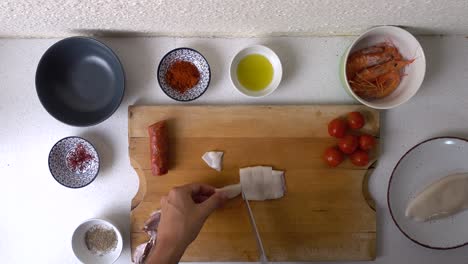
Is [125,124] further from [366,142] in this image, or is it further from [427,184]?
[427,184]

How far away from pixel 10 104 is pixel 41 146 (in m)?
0.16

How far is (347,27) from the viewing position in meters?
1.07

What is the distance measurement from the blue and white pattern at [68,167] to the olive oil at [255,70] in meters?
0.49

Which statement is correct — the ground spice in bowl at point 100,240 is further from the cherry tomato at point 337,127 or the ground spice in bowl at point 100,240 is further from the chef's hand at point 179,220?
the cherry tomato at point 337,127

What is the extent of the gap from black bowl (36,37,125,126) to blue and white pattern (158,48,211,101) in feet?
0.38

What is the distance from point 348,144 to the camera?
1085mm

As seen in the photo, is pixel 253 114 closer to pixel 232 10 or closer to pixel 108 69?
pixel 232 10

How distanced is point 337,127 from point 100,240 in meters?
0.77

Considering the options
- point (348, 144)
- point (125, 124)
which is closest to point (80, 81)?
point (125, 124)

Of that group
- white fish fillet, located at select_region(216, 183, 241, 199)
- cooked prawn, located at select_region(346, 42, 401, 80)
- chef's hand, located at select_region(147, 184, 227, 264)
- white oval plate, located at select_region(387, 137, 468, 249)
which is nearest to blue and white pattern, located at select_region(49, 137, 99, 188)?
chef's hand, located at select_region(147, 184, 227, 264)

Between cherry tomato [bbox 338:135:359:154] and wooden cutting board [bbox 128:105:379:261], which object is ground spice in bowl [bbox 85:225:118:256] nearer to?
wooden cutting board [bbox 128:105:379:261]

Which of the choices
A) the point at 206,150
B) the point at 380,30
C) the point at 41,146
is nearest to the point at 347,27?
the point at 380,30

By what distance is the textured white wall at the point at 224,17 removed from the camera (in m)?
0.89

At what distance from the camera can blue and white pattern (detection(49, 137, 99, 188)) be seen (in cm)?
111
